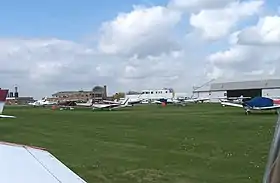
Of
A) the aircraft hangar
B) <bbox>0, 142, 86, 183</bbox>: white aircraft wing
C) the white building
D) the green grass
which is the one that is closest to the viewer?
<bbox>0, 142, 86, 183</bbox>: white aircraft wing

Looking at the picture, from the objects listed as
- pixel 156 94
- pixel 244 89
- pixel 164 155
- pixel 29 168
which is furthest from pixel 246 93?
pixel 29 168

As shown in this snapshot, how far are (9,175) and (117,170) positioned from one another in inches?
238

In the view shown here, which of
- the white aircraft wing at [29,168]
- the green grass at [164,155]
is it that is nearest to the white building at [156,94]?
the green grass at [164,155]

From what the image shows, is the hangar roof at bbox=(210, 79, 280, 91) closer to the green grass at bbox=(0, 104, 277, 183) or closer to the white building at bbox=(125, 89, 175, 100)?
the white building at bbox=(125, 89, 175, 100)

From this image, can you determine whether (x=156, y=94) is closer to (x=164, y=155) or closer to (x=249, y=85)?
(x=249, y=85)

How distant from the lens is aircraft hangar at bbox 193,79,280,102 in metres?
86.4

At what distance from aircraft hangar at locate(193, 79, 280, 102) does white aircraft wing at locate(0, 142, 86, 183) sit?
80.7 m

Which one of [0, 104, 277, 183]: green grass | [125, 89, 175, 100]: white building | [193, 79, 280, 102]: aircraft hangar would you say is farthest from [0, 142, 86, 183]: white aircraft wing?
[125, 89, 175, 100]: white building

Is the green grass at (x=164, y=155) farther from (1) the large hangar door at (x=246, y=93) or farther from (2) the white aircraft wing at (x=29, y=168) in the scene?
(1) the large hangar door at (x=246, y=93)

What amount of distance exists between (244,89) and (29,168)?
90.7 metres

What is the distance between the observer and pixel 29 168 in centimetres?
284

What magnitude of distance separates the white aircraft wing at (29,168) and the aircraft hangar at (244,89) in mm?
80670

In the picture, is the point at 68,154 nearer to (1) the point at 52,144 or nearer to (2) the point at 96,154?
(2) the point at 96,154

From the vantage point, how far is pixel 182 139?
1392 cm
